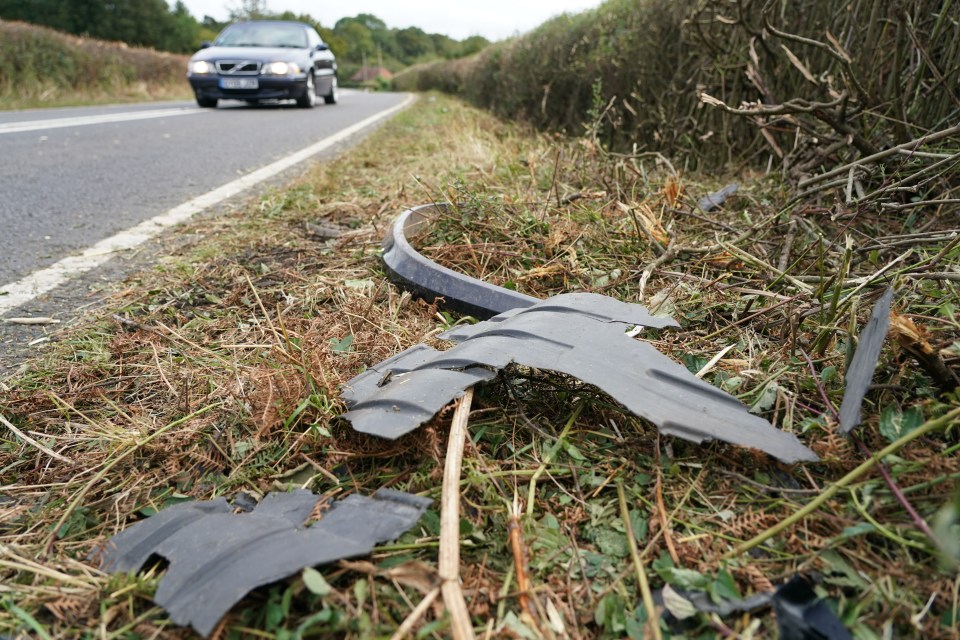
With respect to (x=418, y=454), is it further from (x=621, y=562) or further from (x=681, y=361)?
(x=681, y=361)

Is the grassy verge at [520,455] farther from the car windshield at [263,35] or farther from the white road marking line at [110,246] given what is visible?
the car windshield at [263,35]

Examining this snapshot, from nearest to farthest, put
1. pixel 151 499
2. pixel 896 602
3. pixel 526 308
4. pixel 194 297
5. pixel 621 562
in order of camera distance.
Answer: pixel 896 602
pixel 621 562
pixel 151 499
pixel 526 308
pixel 194 297

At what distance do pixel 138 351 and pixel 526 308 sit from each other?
1187mm

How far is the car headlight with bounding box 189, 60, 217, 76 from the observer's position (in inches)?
396

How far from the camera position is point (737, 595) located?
0.98 meters

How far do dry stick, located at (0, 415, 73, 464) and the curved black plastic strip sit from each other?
1146mm

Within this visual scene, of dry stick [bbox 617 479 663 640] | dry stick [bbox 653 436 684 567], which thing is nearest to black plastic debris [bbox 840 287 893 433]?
dry stick [bbox 653 436 684 567]

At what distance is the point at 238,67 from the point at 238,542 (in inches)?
428

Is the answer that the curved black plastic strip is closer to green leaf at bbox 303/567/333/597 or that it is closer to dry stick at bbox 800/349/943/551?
dry stick at bbox 800/349/943/551

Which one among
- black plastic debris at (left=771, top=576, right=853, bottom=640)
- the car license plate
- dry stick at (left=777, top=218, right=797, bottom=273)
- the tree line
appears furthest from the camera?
the tree line

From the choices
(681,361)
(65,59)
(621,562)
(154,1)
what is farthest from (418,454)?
(154,1)

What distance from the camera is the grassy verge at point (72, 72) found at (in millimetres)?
11836

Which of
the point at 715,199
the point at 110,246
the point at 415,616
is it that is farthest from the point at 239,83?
the point at 415,616

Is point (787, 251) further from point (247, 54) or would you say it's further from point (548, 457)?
point (247, 54)
